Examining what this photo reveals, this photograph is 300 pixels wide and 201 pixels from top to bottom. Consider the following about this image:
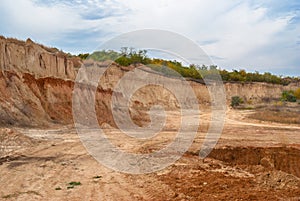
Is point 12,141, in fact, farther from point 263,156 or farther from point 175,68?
point 175,68

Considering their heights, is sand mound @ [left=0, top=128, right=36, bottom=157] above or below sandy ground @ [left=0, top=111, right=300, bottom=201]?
above

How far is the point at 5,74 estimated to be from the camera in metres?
20.5

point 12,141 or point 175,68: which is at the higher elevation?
point 175,68

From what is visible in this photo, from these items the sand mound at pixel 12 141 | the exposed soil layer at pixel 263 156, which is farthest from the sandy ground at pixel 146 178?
the sand mound at pixel 12 141

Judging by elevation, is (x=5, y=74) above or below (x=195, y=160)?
above

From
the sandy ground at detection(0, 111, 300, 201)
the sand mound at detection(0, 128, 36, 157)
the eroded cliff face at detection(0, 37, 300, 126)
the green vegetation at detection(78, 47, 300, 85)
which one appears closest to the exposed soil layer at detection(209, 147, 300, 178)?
the sandy ground at detection(0, 111, 300, 201)

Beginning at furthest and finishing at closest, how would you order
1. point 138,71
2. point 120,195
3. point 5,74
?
point 138,71 < point 5,74 < point 120,195

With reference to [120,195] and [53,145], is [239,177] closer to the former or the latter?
[120,195]

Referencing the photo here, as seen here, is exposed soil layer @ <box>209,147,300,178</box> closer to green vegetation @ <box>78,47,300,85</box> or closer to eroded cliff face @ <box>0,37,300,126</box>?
eroded cliff face @ <box>0,37,300,126</box>

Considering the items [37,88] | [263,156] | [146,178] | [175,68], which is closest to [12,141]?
[146,178]

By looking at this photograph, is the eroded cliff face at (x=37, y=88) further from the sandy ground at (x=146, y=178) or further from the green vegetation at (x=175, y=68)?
the green vegetation at (x=175, y=68)

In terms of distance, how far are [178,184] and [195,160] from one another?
3.21m

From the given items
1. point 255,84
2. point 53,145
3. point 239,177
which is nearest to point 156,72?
point 255,84

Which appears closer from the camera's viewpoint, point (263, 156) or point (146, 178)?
point (146, 178)
